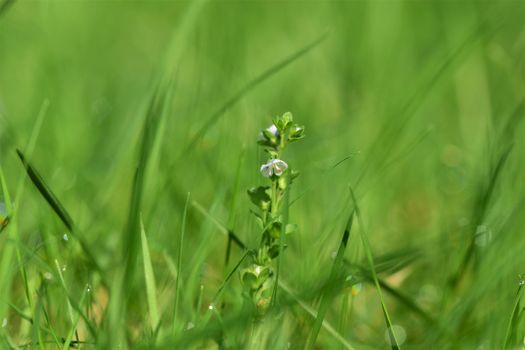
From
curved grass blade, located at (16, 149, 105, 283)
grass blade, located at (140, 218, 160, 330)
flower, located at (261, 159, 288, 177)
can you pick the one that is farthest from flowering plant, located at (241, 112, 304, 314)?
curved grass blade, located at (16, 149, 105, 283)

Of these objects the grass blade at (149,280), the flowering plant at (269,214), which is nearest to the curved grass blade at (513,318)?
the flowering plant at (269,214)

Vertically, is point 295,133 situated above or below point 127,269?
above

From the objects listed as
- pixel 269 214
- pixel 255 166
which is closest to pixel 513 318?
pixel 269 214

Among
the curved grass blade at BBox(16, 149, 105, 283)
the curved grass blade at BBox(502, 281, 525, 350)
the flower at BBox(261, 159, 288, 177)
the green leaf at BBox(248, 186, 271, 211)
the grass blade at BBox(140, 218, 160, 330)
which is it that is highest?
the curved grass blade at BBox(16, 149, 105, 283)

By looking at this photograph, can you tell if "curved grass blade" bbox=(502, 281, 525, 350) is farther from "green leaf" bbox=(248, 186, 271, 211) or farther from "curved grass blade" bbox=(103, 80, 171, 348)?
"curved grass blade" bbox=(103, 80, 171, 348)

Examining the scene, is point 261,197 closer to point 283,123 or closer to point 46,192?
point 283,123
